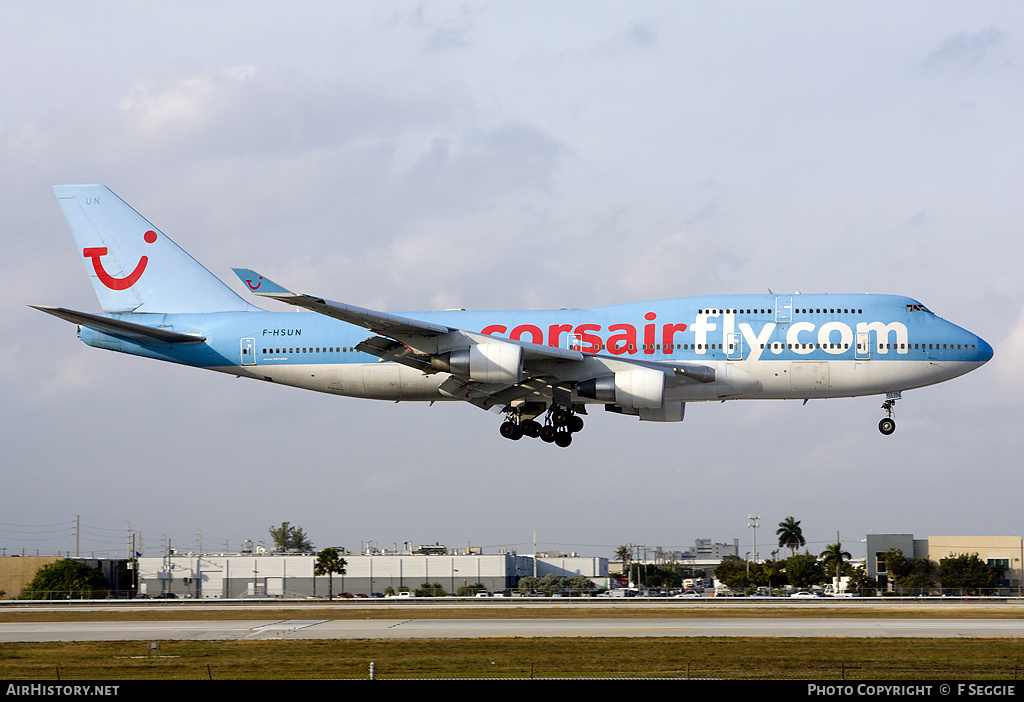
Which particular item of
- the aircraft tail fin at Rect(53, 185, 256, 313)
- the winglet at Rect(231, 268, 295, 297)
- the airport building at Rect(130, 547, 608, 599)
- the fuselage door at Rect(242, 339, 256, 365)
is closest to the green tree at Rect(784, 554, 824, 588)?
the airport building at Rect(130, 547, 608, 599)

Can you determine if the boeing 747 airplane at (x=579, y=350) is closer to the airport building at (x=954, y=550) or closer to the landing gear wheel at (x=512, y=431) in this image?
the landing gear wheel at (x=512, y=431)

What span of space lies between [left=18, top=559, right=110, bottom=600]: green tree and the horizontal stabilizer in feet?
205

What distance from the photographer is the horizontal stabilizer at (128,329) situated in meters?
42.9

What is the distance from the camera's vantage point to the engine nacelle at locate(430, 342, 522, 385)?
1582 inches

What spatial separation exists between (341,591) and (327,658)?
95172 mm

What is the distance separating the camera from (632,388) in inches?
1598

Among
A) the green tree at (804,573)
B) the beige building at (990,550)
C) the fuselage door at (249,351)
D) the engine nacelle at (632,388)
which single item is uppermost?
the fuselage door at (249,351)

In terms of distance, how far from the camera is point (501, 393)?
44500 millimetres

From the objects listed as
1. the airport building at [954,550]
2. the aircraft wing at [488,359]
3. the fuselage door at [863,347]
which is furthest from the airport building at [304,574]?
the fuselage door at [863,347]

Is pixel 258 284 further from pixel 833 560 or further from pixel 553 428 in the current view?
pixel 833 560

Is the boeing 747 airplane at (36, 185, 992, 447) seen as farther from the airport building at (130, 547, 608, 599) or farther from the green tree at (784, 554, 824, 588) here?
the green tree at (784, 554, 824, 588)

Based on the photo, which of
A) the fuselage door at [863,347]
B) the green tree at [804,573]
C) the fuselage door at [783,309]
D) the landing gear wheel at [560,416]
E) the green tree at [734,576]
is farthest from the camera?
the green tree at [734,576]

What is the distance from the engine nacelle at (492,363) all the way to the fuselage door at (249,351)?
10.9m

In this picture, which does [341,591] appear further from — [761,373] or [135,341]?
[761,373]
